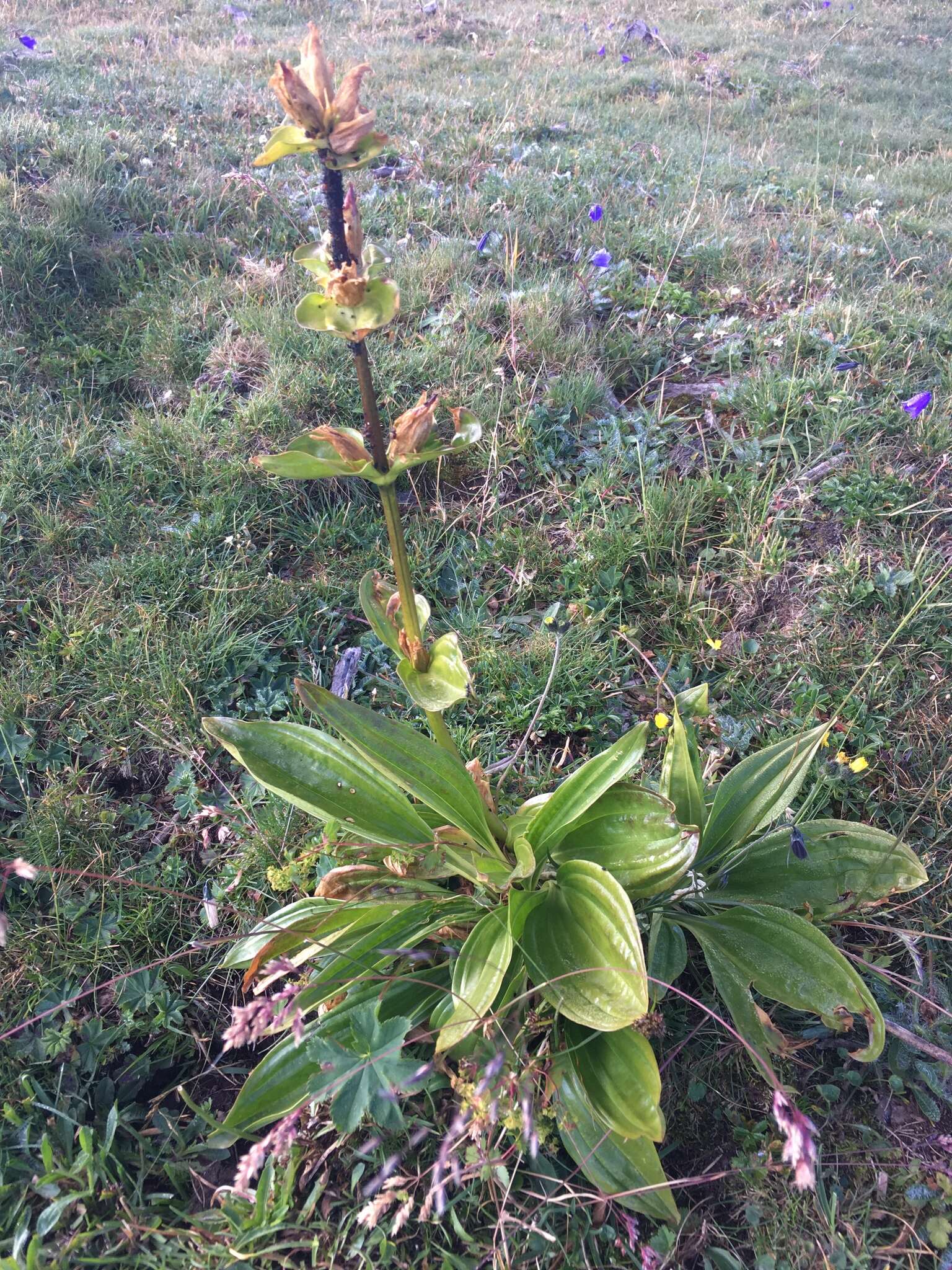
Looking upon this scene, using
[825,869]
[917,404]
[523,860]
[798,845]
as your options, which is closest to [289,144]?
[523,860]

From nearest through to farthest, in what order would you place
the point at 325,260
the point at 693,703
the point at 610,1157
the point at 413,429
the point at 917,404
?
the point at 325,260, the point at 413,429, the point at 610,1157, the point at 693,703, the point at 917,404

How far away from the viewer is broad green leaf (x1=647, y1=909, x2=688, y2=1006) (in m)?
1.96

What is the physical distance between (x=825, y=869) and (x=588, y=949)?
2.42 feet

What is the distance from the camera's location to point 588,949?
1802 millimetres

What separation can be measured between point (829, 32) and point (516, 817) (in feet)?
45.3

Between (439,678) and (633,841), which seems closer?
(439,678)

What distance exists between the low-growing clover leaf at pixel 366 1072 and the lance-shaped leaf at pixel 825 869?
3.16ft

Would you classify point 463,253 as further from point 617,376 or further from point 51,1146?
point 51,1146

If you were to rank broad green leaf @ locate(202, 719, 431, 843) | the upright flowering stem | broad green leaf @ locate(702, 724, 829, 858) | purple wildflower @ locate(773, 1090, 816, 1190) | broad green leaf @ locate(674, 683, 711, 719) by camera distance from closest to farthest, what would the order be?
purple wildflower @ locate(773, 1090, 816, 1190)
the upright flowering stem
broad green leaf @ locate(202, 719, 431, 843)
broad green leaf @ locate(702, 724, 829, 858)
broad green leaf @ locate(674, 683, 711, 719)

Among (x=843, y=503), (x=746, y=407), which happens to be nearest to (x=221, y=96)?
(x=746, y=407)

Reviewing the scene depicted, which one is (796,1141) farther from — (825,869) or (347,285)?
(347,285)

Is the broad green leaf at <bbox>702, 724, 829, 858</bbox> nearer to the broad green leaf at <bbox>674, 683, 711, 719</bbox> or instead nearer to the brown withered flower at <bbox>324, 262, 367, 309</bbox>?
the broad green leaf at <bbox>674, 683, 711, 719</bbox>

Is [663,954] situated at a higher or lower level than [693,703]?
lower

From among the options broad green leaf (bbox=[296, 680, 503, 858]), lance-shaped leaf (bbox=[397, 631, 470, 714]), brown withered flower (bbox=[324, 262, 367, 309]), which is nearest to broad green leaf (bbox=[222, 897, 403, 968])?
broad green leaf (bbox=[296, 680, 503, 858])
